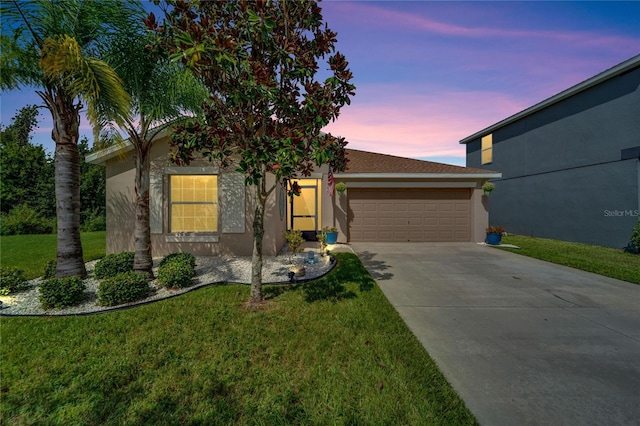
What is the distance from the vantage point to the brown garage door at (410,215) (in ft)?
43.4

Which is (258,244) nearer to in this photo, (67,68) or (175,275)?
(175,275)

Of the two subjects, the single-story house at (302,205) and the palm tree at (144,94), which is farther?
the single-story house at (302,205)

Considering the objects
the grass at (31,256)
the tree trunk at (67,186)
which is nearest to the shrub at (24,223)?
the grass at (31,256)

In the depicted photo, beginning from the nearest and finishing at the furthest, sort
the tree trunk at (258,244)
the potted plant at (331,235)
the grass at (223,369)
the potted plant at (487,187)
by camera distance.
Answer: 1. the grass at (223,369)
2. the tree trunk at (258,244)
3. the potted plant at (331,235)
4. the potted plant at (487,187)

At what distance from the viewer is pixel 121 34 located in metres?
5.86

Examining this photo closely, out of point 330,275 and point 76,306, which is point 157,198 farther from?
Result: point 330,275

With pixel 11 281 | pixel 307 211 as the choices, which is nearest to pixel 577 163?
pixel 307 211

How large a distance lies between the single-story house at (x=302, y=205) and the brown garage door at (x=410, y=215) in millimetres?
50

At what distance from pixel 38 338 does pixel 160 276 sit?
83.7 inches

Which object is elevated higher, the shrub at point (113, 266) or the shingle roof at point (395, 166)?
the shingle roof at point (395, 166)

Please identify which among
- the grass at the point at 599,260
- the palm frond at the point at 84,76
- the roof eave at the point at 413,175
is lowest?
the grass at the point at 599,260

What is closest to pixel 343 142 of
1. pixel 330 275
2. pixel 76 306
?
pixel 330 275

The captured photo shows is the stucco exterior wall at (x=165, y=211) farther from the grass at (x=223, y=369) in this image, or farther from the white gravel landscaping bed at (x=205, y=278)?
the grass at (x=223, y=369)

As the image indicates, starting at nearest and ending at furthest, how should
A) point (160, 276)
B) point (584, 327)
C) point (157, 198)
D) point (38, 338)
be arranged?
point (38, 338) < point (584, 327) < point (160, 276) < point (157, 198)
